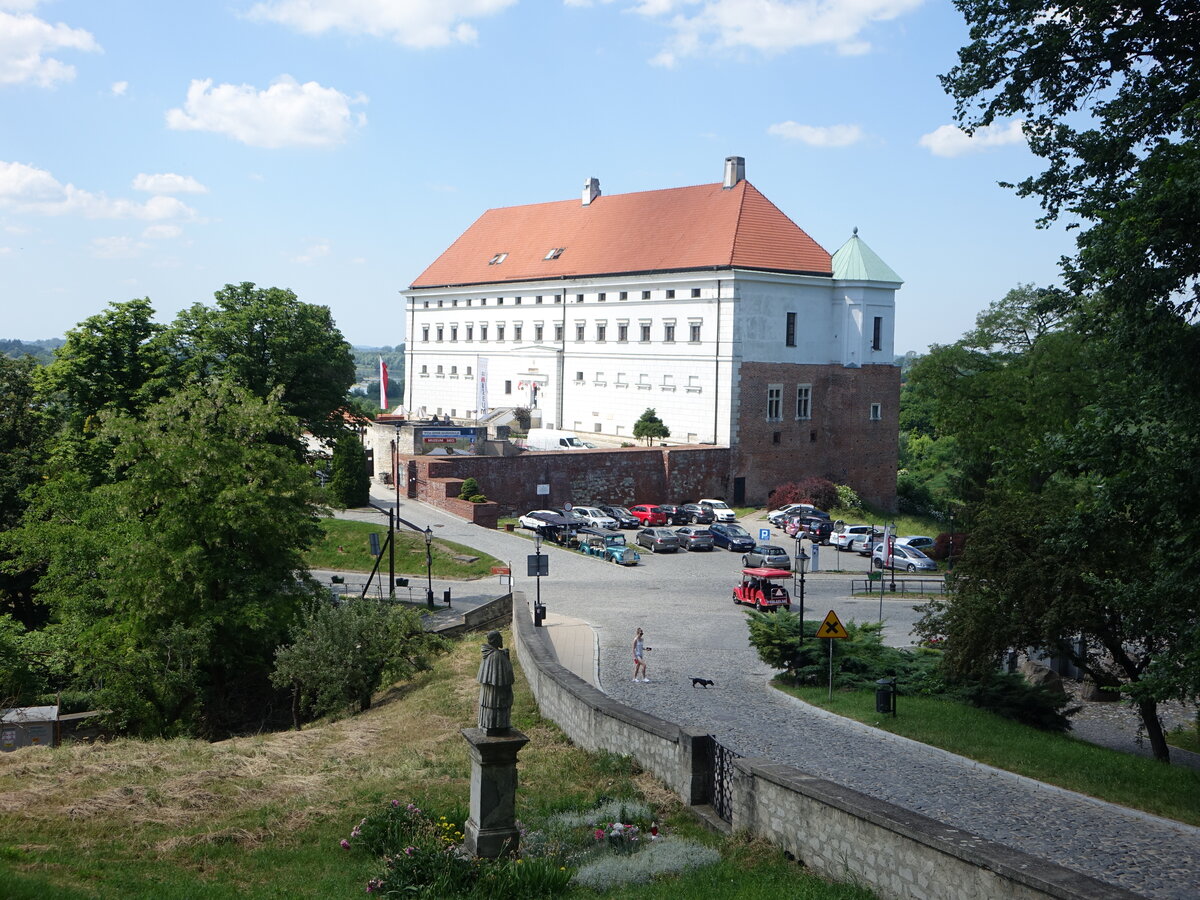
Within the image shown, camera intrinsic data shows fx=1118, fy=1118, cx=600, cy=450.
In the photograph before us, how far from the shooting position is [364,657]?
2380cm

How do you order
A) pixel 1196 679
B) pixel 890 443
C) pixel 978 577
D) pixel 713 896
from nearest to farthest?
pixel 713 896
pixel 1196 679
pixel 978 577
pixel 890 443

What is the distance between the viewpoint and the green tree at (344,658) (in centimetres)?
2327

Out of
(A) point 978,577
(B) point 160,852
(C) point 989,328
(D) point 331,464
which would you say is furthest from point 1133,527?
(C) point 989,328

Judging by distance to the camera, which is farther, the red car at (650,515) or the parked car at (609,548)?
the red car at (650,515)

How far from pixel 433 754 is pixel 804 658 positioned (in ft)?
30.4

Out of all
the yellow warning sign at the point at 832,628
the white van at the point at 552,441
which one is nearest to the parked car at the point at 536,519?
the white van at the point at 552,441

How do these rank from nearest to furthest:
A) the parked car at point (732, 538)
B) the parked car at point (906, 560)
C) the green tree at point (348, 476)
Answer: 1. the parked car at point (906, 560)
2. the parked car at point (732, 538)
3. the green tree at point (348, 476)

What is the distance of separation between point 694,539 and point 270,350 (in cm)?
1989

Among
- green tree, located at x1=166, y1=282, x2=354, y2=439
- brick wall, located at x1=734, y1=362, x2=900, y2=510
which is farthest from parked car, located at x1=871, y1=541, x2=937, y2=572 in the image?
green tree, located at x1=166, y1=282, x2=354, y2=439

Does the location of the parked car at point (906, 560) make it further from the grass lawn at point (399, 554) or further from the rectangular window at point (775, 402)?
the rectangular window at point (775, 402)

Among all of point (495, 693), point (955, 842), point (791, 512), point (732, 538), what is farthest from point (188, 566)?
point (791, 512)

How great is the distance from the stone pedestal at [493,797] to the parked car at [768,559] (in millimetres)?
30893

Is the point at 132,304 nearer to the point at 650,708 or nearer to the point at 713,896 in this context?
the point at 650,708

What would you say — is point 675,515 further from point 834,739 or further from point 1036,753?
point 1036,753
